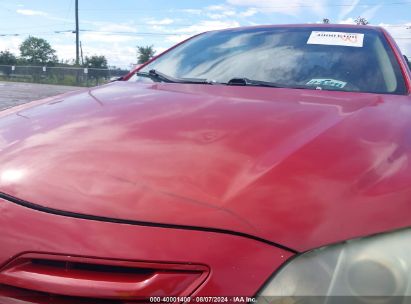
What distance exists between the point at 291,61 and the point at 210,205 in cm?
147

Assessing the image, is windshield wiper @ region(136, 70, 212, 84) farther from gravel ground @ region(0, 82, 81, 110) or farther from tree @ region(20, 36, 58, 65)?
tree @ region(20, 36, 58, 65)

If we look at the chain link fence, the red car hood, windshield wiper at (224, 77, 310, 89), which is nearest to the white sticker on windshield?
windshield wiper at (224, 77, 310, 89)

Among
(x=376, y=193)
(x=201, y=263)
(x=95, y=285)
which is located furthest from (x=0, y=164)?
(x=376, y=193)

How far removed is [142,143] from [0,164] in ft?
1.37

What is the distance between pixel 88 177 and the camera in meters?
1.15

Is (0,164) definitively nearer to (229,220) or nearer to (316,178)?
(229,220)

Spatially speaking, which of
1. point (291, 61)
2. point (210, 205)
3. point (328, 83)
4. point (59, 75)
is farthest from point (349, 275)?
point (59, 75)

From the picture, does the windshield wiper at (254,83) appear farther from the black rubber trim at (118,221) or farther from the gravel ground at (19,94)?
the gravel ground at (19,94)

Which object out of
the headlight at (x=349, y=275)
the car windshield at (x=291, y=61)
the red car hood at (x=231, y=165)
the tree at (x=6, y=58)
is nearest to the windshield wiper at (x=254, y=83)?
the car windshield at (x=291, y=61)

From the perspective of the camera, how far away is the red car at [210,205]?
0.93 m

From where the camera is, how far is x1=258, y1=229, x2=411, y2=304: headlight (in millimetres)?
902

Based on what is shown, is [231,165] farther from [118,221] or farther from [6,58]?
[6,58]

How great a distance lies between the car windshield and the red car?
19.8 inches

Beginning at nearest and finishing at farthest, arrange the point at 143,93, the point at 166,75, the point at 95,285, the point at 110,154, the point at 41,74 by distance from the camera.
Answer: the point at 95,285
the point at 110,154
the point at 143,93
the point at 166,75
the point at 41,74
